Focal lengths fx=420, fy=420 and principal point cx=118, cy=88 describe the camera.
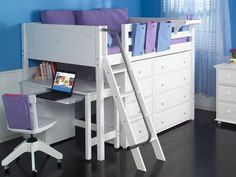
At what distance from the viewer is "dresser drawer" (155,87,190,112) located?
13.8 feet

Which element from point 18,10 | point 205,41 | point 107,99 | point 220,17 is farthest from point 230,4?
point 18,10

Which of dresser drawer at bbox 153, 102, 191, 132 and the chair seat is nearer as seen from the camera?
the chair seat

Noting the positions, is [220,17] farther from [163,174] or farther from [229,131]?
[163,174]

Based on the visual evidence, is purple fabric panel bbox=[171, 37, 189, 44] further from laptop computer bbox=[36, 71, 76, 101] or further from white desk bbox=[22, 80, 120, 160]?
laptop computer bbox=[36, 71, 76, 101]

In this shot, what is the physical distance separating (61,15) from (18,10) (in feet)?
1.37

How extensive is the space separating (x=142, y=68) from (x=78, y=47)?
661mm

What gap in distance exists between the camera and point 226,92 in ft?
14.7

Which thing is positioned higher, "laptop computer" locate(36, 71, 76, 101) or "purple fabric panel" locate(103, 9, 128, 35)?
"purple fabric panel" locate(103, 9, 128, 35)

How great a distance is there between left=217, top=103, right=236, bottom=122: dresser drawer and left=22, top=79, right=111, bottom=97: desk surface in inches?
58.4

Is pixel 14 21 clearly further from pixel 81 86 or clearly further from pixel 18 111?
pixel 18 111

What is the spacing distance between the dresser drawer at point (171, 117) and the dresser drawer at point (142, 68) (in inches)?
18.6

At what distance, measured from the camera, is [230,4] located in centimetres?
480

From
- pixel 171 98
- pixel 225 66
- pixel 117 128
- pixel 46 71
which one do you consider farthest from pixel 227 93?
pixel 46 71

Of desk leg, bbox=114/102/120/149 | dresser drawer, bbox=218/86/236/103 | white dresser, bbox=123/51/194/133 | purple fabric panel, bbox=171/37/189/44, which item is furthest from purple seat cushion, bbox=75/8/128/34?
dresser drawer, bbox=218/86/236/103
